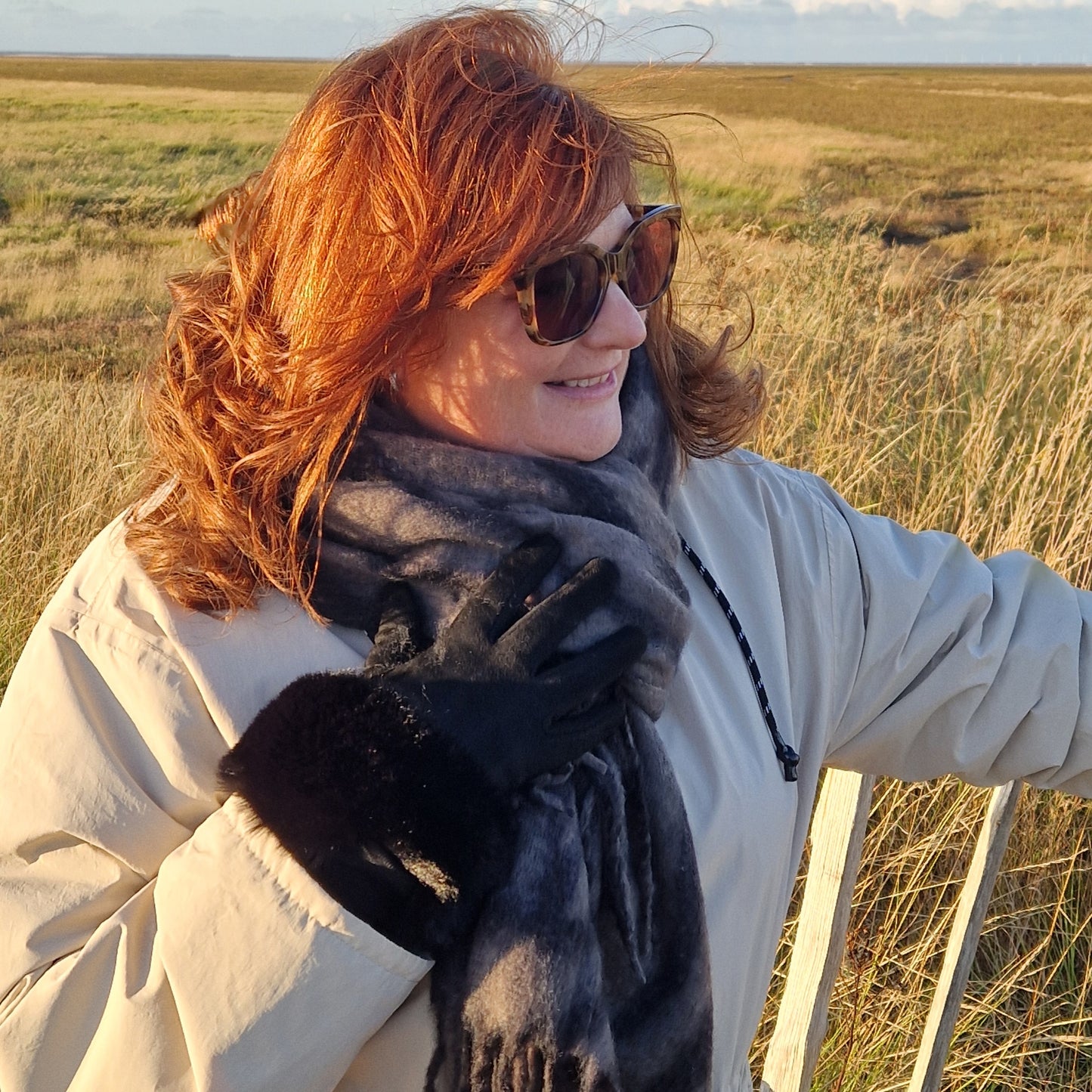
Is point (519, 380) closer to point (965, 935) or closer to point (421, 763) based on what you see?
point (421, 763)

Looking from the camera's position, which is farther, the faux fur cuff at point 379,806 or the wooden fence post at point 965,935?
the wooden fence post at point 965,935

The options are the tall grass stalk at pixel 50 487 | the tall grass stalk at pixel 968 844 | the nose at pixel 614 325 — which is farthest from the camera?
the tall grass stalk at pixel 50 487

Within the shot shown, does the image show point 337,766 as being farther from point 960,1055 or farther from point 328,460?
point 960,1055

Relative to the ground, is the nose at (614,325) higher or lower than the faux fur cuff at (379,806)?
higher

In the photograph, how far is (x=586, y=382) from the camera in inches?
55.6

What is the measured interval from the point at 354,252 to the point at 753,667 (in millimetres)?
741

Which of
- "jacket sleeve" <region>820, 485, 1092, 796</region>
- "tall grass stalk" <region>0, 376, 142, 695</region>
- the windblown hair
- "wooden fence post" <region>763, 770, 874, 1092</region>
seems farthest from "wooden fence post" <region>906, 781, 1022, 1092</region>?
"tall grass stalk" <region>0, 376, 142, 695</region>

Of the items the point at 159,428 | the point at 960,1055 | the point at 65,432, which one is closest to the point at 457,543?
the point at 159,428

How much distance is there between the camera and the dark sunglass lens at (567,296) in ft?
4.26

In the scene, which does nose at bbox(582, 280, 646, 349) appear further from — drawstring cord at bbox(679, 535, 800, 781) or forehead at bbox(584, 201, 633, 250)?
drawstring cord at bbox(679, 535, 800, 781)

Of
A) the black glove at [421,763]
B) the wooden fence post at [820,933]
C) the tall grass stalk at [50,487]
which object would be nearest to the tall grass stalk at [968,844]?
the wooden fence post at [820,933]

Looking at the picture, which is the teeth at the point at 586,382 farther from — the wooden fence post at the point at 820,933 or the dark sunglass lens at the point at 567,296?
the wooden fence post at the point at 820,933

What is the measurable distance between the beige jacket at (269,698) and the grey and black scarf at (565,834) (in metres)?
0.07

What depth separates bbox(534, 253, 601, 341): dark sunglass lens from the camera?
1298 mm
